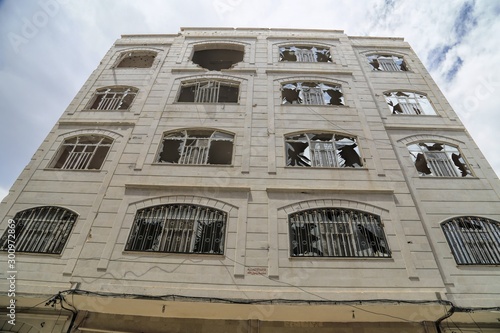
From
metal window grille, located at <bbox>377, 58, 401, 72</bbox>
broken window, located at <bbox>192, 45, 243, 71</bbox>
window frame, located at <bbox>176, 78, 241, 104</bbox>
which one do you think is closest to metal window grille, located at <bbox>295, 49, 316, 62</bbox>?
broken window, located at <bbox>192, 45, 243, 71</bbox>

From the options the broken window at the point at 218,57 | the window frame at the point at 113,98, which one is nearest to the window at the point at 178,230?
the window frame at the point at 113,98

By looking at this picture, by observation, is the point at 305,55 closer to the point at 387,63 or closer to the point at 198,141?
the point at 387,63

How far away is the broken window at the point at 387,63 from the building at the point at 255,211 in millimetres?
992

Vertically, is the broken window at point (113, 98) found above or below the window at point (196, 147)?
above

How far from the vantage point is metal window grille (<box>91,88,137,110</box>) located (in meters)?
11.5

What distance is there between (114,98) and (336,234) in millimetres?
10341

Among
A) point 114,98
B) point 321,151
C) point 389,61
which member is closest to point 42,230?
point 114,98

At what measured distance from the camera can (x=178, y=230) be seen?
24.6 feet

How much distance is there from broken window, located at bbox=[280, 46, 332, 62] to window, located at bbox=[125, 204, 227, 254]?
9.52 metres

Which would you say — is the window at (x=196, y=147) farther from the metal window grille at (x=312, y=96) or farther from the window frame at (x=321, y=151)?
the metal window grille at (x=312, y=96)

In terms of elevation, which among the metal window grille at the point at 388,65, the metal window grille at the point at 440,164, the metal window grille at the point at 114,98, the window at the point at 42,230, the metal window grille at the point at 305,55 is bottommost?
the window at the point at 42,230

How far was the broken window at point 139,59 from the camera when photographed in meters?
14.5

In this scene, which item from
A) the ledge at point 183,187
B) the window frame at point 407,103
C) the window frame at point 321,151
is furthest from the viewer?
the window frame at point 407,103

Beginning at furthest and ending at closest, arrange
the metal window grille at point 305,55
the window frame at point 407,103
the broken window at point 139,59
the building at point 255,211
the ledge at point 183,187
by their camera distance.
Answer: the broken window at point 139,59 < the metal window grille at point 305,55 < the window frame at point 407,103 < the ledge at point 183,187 < the building at point 255,211
